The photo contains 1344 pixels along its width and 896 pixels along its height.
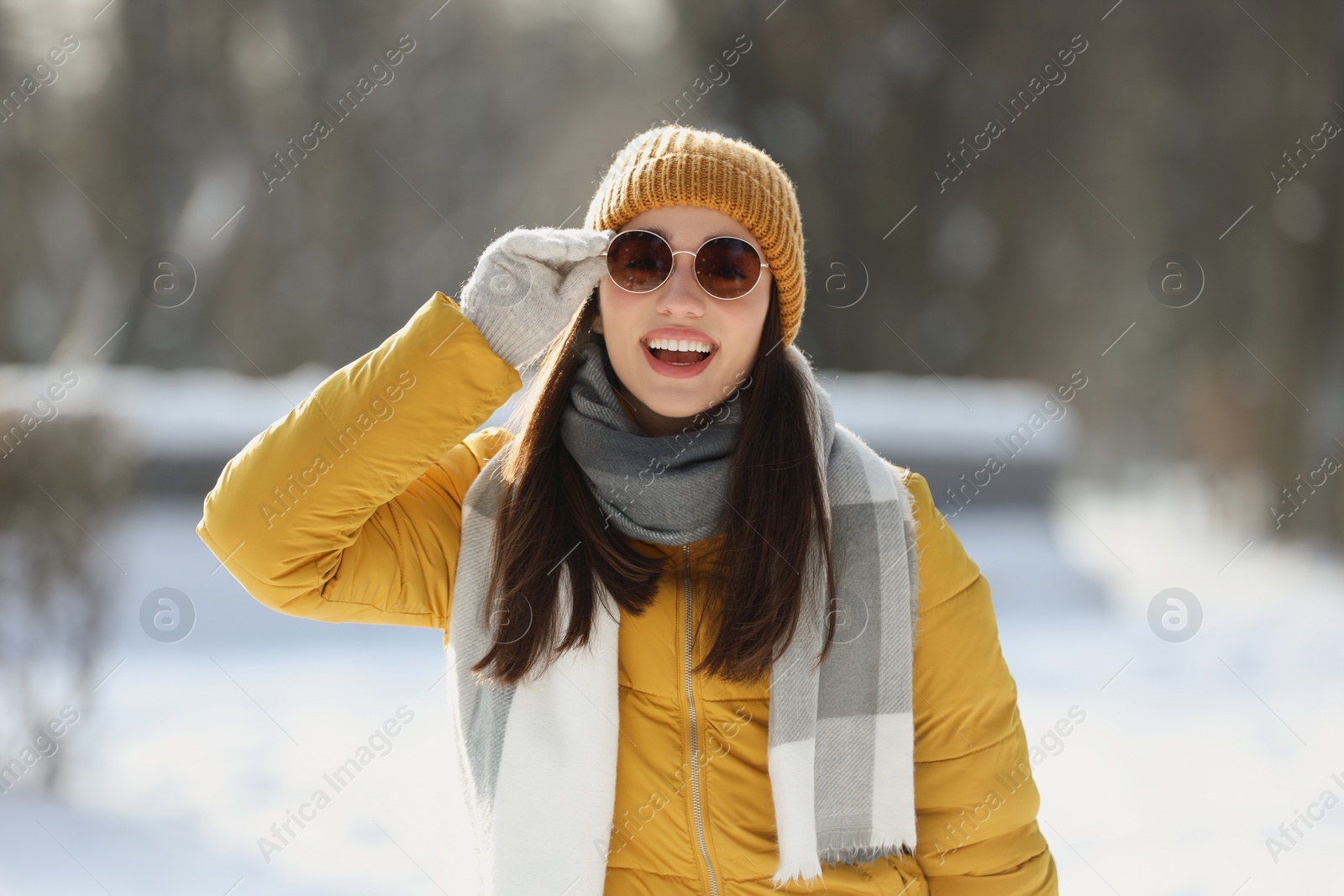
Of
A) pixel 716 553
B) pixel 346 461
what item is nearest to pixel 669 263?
pixel 716 553

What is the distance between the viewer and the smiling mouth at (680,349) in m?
1.78

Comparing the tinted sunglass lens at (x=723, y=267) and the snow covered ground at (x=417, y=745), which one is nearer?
the tinted sunglass lens at (x=723, y=267)

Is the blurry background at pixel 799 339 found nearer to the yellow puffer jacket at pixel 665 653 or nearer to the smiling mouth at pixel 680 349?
the yellow puffer jacket at pixel 665 653

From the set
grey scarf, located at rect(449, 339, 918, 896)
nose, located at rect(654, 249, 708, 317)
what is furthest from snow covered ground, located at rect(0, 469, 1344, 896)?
nose, located at rect(654, 249, 708, 317)

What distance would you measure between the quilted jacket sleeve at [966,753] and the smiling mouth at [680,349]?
47cm

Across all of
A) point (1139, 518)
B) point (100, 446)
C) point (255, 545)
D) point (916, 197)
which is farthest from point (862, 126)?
point (255, 545)

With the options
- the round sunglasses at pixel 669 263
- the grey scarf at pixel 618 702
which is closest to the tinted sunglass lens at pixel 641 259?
the round sunglasses at pixel 669 263

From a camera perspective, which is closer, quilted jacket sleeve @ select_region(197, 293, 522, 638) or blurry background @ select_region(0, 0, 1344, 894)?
quilted jacket sleeve @ select_region(197, 293, 522, 638)

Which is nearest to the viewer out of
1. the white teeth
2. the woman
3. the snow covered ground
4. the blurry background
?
the woman

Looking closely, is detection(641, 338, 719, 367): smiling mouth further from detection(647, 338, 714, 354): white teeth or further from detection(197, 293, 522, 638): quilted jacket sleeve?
detection(197, 293, 522, 638): quilted jacket sleeve

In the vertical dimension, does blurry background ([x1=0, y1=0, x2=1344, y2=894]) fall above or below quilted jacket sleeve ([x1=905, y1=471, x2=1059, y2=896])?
above

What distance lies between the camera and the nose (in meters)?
1.74

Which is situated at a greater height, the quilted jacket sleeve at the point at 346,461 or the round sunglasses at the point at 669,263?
the round sunglasses at the point at 669,263

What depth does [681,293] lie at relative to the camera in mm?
1752
